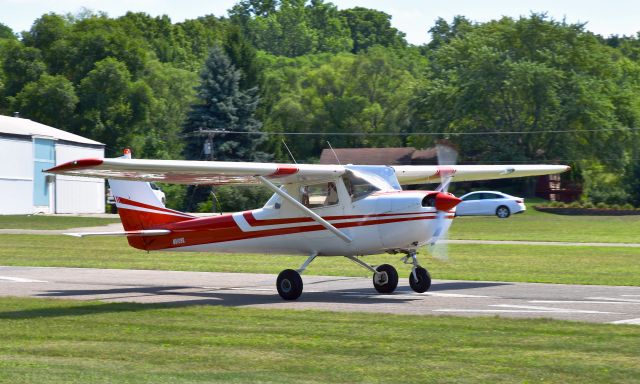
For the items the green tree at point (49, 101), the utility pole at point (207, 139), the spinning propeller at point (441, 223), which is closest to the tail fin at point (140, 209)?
the spinning propeller at point (441, 223)

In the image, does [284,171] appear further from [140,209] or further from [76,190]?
[76,190]

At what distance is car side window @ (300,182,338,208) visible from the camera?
60.6ft

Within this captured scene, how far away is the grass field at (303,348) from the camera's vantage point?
1012cm

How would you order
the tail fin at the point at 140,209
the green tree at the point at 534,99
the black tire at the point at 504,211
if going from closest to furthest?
the tail fin at the point at 140,209 → the black tire at the point at 504,211 → the green tree at the point at 534,99

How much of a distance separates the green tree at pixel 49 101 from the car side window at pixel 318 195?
68.5m

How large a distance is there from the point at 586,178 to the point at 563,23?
500 inches

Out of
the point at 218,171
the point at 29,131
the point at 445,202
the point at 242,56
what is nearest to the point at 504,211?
the point at 242,56

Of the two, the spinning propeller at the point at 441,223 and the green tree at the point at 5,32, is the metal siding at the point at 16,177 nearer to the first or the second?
the spinning propeller at the point at 441,223

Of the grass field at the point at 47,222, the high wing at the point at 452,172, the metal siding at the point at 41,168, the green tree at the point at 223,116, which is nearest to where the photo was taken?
the high wing at the point at 452,172

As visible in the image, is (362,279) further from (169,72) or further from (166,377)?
(169,72)

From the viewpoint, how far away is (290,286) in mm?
18016

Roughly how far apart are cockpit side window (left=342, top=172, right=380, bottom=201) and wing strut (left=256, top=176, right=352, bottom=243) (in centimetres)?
66

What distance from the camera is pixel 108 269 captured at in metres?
25.7

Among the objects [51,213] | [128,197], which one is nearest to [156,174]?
[128,197]
